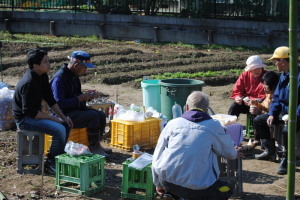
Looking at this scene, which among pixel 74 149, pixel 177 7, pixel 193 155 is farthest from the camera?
pixel 177 7

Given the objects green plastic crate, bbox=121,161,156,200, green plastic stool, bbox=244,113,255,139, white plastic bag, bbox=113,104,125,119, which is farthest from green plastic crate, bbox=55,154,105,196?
green plastic stool, bbox=244,113,255,139

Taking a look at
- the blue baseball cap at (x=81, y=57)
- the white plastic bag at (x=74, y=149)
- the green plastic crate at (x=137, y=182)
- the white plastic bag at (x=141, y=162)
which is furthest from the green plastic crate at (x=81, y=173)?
the blue baseball cap at (x=81, y=57)

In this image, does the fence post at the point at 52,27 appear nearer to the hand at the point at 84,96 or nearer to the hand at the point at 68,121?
the hand at the point at 84,96

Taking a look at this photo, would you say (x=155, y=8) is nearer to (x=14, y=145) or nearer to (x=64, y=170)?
(x=14, y=145)

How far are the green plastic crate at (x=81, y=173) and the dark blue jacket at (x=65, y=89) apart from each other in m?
1.30

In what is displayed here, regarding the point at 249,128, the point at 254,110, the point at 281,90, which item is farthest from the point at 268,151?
the point at 249,128

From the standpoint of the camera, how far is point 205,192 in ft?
18.6

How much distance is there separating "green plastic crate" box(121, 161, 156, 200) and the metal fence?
1639 cm

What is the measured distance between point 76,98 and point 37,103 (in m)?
0.90

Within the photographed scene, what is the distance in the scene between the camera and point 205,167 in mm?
5648

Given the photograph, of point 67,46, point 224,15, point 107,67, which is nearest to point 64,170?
point 107,67

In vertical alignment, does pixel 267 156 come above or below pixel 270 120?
below

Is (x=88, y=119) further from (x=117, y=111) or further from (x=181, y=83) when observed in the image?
(x=181, y=83)

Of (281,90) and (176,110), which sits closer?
(281,90)
